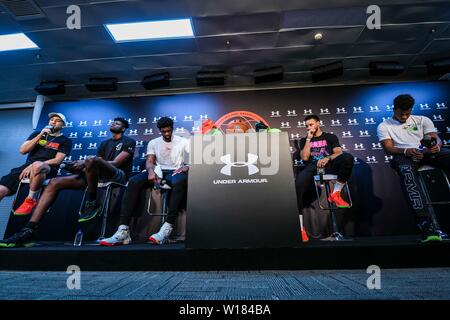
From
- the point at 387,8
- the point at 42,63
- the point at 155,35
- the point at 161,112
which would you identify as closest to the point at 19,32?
the point at 42,63

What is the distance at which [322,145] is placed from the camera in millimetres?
2789

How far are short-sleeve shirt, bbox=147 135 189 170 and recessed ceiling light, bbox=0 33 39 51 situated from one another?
95.6 inches

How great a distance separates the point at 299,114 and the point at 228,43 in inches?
66.6

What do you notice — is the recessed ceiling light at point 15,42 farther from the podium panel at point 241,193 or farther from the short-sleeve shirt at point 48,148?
the podium panel at point 241,193

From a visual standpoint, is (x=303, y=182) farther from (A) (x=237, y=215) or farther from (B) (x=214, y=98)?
(B) (x=214, y=98)

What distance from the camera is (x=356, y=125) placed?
11.9 ft

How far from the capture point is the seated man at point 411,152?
183 centimetres

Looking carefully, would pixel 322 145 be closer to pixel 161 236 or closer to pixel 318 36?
pixel 318 36

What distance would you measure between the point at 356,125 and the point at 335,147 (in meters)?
1.31

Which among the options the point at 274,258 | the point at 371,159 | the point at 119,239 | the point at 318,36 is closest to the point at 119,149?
the point at 119,239

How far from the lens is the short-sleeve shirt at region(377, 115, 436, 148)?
7.62 ft

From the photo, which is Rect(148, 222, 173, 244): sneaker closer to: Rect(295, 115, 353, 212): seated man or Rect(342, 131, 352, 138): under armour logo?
Rect(295, 115, 353, 212): seated man

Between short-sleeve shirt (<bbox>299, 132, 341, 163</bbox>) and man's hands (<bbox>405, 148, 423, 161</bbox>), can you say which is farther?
short-sleeve shirt (<bbox>299, 132, 341, 163</bbox>)

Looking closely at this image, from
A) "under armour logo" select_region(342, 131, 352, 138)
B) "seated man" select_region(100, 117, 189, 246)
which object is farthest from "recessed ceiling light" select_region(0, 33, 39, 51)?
"under armour logo" select_region(342, 131, 352, 138)
